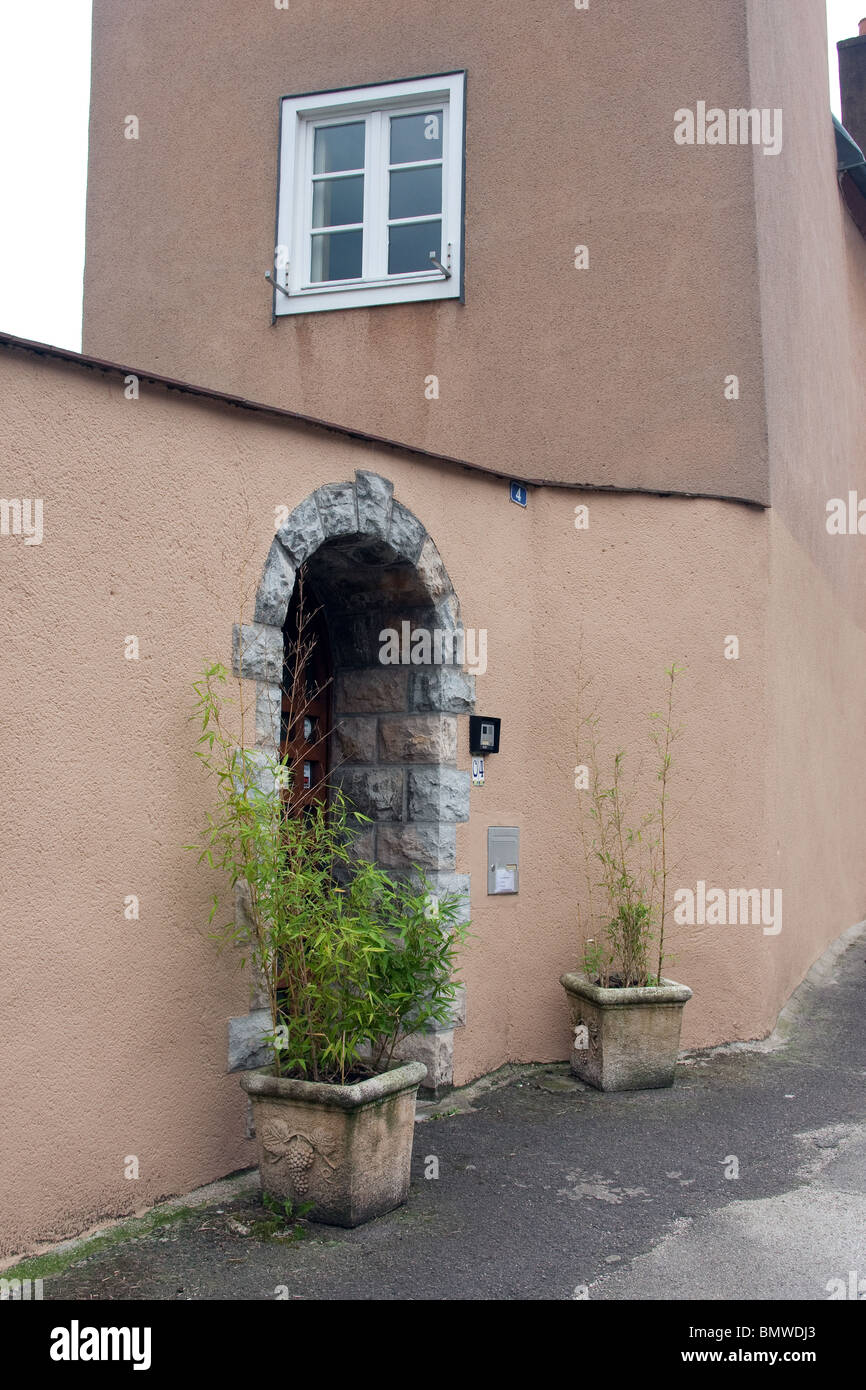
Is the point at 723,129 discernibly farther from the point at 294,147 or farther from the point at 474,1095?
the point at 474,1095

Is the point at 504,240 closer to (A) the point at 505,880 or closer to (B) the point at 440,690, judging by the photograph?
(B) the point at 440,690

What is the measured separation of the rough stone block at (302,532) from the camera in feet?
15.6

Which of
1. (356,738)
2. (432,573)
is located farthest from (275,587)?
(356,738)

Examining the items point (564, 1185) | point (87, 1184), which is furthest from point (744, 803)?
point (87, 1184)

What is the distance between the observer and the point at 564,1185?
14.6ft

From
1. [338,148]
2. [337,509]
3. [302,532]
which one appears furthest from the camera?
[338,148]

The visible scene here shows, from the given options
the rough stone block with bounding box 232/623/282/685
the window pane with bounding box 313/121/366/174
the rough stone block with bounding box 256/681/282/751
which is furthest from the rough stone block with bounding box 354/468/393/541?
the window pane with bounding box 313/121/366/174

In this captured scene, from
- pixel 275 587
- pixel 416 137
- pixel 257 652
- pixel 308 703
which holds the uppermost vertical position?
pixel 416 137

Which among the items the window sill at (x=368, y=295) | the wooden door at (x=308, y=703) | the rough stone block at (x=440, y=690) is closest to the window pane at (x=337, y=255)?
the window sill at (x=368, y=295)

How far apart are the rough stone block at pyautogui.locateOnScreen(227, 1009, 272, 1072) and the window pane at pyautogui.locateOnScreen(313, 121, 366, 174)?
17.8 feet

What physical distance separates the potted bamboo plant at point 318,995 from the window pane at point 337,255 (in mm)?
4065

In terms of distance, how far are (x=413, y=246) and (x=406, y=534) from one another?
2.87 meters

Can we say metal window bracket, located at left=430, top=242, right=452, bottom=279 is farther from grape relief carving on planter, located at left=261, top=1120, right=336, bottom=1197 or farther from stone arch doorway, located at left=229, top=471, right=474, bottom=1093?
grape relief carving on planter, located at left=261, top=1120, right=336, bottom=1197

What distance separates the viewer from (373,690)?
19.0ft
